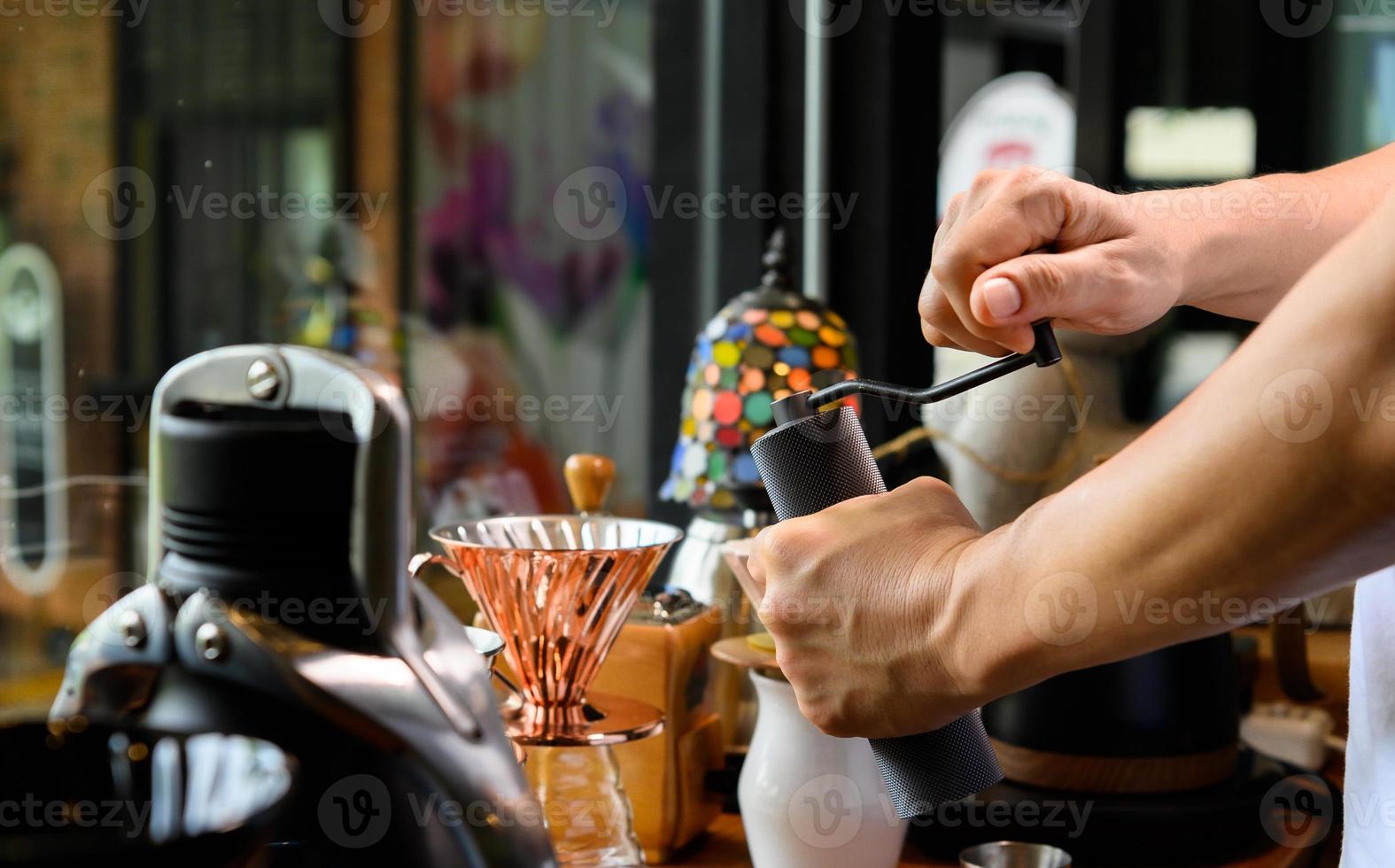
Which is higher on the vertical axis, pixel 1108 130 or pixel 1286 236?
pixel 1108 130

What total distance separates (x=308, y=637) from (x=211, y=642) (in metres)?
0.04

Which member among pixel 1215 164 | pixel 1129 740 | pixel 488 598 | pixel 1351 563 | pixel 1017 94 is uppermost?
pixel 1017 94

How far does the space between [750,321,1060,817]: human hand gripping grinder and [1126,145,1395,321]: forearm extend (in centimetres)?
25

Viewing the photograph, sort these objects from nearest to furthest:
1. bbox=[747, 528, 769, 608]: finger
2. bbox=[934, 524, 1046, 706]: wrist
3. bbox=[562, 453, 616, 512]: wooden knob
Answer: bbox=[934, 524, 1046, 706]: wrist, bbox=[747, 528, 769, 608]: finger, bbox=[562, 453, 616, 512]: wooden knob

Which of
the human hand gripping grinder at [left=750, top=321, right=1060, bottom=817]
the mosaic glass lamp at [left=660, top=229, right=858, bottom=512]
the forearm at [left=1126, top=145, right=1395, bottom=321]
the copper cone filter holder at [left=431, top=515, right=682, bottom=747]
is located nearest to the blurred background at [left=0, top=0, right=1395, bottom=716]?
the mosaic glass lamp at [left=660, top=229, right=858, bottom=512]

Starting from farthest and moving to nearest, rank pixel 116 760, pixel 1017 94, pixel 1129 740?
1. pixel 1017 94
2. pixel 1129 740
3. pixel 116 760

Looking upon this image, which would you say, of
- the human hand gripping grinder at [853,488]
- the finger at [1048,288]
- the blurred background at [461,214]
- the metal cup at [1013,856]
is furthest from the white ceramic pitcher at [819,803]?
the blurred background at [461,214]

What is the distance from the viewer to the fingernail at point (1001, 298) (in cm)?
76

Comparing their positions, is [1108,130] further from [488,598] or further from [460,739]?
[460,739]

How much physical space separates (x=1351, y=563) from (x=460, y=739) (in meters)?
0.36

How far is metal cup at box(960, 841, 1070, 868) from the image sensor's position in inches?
38.4

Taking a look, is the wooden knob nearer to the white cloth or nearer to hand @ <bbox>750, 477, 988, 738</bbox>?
hand @ <bbox>750, 477, 988, 738</bbox>

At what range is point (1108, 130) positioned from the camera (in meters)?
2.86

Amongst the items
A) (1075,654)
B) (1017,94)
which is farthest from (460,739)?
(1017,94)
